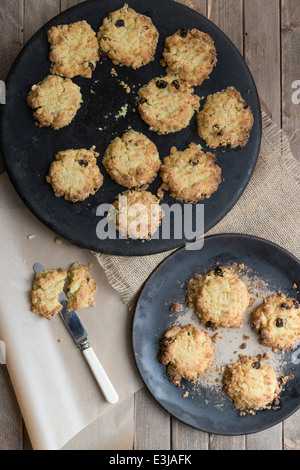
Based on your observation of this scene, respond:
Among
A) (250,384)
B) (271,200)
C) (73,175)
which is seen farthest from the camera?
(271,200)

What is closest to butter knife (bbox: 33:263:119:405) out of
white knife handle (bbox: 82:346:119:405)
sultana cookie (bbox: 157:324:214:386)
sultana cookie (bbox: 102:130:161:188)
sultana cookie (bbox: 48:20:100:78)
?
white knife handle (bbox: 82:346:119:405)

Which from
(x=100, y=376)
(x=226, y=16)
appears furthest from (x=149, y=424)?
(x=226, y=16)

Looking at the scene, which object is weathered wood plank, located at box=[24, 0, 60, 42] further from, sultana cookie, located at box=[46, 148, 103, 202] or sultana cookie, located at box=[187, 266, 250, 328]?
sultana cookie, located at box=[187, 266, 250, 328]

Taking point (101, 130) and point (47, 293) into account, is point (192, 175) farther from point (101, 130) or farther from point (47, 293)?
point (47, 293)

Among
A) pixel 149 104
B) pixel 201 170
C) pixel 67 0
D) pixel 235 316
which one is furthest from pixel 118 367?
pixel 67 0

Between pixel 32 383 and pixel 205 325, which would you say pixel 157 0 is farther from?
pixel 32 383

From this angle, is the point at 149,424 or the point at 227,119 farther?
the point at 149,424
